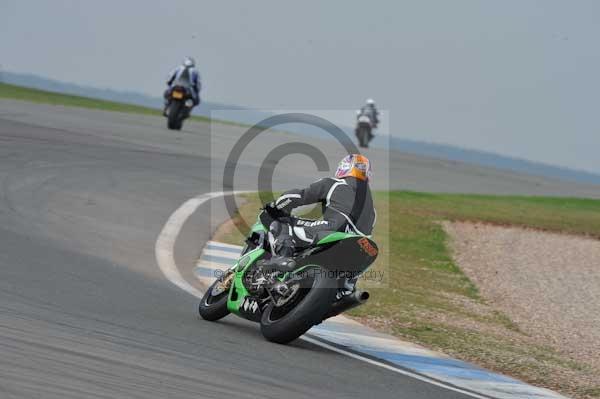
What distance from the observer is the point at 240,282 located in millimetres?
8703

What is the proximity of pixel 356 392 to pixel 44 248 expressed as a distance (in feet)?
16.0

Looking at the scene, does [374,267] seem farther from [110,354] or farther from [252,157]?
[252,157]

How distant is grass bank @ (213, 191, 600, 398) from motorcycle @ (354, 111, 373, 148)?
56.7 ft

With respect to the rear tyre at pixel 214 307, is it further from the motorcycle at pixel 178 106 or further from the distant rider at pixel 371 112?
the distant rider at pixel 371 112

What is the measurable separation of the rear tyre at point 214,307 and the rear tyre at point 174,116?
20.9 m

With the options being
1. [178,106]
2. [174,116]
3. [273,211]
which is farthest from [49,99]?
[273,211]

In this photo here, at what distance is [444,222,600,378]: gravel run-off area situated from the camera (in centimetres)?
1177

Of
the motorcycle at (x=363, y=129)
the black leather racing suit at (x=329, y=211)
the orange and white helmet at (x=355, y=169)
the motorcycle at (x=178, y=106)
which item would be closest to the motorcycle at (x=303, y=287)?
the black leather racing suit at (x=329, y=211)

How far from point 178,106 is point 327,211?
21.7m

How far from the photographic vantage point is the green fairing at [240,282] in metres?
8.63

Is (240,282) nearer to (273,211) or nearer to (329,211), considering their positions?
(273,211)

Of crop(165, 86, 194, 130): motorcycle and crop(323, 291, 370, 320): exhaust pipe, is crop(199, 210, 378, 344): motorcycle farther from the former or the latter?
crop(165, 86, 194, 130): motorcycle

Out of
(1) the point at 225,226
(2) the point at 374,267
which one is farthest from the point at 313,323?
(1) the point at 225,226

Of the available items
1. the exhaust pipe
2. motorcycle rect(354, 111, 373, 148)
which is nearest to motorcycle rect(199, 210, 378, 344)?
the exhaust pipe
